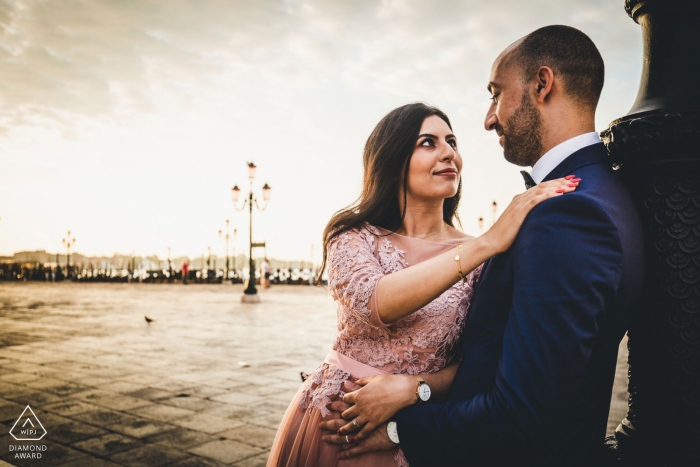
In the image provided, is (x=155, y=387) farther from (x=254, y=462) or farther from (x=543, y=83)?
(x=543, y=83)

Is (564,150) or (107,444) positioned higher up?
(564,150)

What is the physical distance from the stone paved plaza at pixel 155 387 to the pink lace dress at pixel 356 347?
1.77 meters

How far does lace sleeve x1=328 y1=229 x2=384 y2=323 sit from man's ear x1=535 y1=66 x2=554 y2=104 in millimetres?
781

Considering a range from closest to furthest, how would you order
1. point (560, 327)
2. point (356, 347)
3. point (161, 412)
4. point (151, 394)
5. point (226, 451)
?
point (560, 327) → point (356, 347) → point (226, 451) → point (161, 412) → point (151, 394)

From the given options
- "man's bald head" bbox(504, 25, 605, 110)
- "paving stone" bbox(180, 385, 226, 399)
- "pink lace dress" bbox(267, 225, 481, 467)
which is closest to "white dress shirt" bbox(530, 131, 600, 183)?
"man's bald head" bbox(504, 25, 605, 110)

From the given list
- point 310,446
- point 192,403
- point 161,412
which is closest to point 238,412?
point 192,403

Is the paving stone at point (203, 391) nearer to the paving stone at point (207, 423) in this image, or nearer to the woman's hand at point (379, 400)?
the paving stone at point (207, 423)

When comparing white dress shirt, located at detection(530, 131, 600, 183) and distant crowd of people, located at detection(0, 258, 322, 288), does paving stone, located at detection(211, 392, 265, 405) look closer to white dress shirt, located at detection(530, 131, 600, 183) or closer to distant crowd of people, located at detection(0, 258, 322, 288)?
white dress shirt, located at detection(530, 131, 600, 183)

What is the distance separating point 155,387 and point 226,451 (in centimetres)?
223

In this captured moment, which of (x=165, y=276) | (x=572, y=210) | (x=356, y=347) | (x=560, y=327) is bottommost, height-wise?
(x=165, y=276)

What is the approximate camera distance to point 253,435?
3.82m

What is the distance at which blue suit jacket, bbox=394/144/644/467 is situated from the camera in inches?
42.4

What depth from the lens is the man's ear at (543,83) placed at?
1.34m
